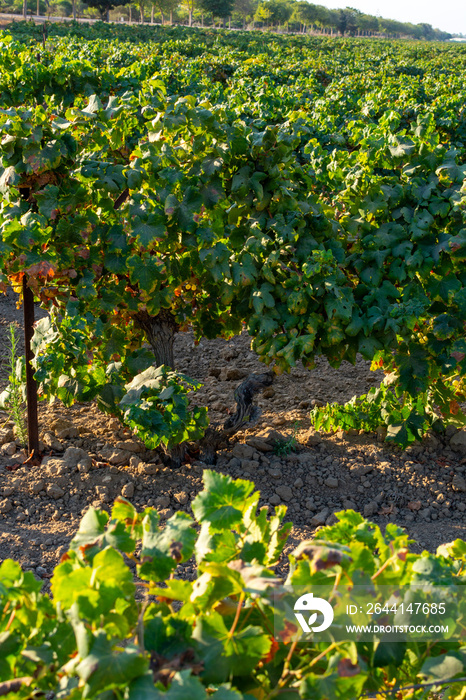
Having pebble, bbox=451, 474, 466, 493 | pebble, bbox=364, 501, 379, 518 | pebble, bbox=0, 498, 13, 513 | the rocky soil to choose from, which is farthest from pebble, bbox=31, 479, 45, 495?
pebble, bbox=451, 474, 466, 493

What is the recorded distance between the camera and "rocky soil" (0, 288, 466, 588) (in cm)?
292

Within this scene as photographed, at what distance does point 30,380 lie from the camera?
329cm

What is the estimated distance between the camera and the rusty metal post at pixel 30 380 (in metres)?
3.21

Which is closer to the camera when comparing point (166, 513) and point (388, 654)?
point (388, 654)

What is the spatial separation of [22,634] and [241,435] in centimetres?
263

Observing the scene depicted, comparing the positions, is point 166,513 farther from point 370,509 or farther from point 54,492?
point 370,509

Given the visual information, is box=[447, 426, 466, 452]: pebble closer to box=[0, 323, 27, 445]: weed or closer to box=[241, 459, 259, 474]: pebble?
box=[241, 459, 259, 474]: pebble

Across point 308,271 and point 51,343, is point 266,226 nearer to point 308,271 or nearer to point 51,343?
point 308,271

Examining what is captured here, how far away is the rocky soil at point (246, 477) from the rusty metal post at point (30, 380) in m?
0.11

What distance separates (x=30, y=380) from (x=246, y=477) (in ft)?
4.33

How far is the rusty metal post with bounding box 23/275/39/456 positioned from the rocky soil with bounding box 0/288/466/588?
11cm

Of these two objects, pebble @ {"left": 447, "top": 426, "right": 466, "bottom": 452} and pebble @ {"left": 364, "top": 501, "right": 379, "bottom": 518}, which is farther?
pebble @ {"left": 447, "top": 426, "right": 466, "bottom": 452}

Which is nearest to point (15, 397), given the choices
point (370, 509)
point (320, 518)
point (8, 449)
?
point (8, 449)

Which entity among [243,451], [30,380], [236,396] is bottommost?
[243,451]
